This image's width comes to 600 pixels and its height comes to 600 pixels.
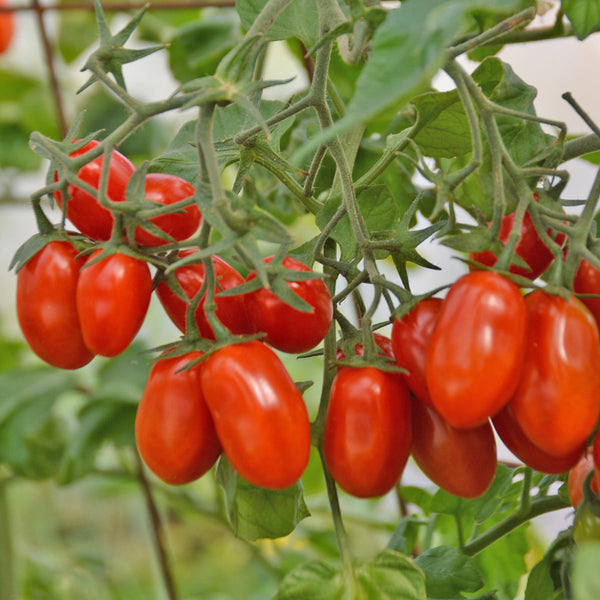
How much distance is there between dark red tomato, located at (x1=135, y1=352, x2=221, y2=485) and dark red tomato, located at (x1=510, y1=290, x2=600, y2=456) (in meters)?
0.15

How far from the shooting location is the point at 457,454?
37cm

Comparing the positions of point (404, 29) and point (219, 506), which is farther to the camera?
point (219, 506)

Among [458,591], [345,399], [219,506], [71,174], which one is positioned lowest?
[219,506]

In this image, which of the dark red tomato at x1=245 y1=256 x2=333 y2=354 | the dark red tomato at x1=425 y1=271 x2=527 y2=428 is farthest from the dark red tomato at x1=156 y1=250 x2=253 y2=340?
the dark red tomato at x1=425 y1=271 x2=527 y2=428

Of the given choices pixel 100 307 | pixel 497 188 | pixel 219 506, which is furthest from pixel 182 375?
pixel 219 506

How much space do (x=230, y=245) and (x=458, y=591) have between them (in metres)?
0.30

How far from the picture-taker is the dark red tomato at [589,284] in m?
0.36

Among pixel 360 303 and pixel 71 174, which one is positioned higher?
pixel 71 174

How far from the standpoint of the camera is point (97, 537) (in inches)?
75.2

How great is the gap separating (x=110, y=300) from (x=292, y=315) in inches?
3.5

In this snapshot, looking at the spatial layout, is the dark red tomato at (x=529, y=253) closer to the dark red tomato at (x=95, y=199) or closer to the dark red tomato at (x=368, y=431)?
the dark red tomato at (x=368, y=431)

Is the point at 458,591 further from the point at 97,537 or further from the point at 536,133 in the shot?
the point at 97,537

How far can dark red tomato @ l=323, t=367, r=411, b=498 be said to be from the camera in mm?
373

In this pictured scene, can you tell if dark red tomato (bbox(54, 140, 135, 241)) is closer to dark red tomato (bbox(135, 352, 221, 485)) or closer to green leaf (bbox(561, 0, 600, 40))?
dark red tomato (bbox(135, 352, 221, 485))
